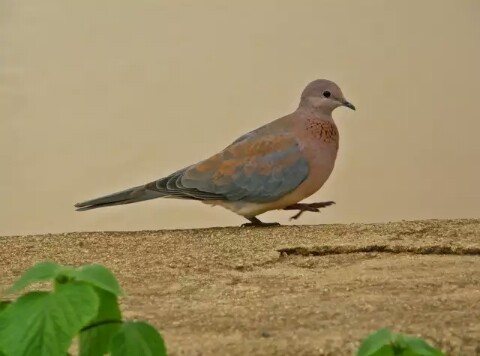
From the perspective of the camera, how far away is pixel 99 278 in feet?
1.69

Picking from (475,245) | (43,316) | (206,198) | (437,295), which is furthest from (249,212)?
(43,316)

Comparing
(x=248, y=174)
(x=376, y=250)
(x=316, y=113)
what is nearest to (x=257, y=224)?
(x=248, y=174)

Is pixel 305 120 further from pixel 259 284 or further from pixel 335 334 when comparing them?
pixel 335 334

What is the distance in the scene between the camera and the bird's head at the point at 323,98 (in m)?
1.69

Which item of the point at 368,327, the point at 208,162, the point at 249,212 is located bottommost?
the point at 368,327

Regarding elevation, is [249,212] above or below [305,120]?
below

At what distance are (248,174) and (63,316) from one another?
112 cm

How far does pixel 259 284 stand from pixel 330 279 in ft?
0.31

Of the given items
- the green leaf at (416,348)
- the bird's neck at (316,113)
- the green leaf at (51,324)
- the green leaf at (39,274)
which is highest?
the bird's neck at (316,113)

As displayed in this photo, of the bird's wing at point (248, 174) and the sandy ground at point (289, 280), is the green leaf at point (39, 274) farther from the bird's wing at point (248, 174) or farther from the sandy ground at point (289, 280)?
the bird's wing at point (248, 174)

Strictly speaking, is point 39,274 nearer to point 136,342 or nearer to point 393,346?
point 136,342

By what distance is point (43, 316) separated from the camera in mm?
503

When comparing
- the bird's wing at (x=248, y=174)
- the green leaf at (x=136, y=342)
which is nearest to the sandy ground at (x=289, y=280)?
the bird's wing at (x=248, y=174)

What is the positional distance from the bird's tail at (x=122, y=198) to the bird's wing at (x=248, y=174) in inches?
1.2
